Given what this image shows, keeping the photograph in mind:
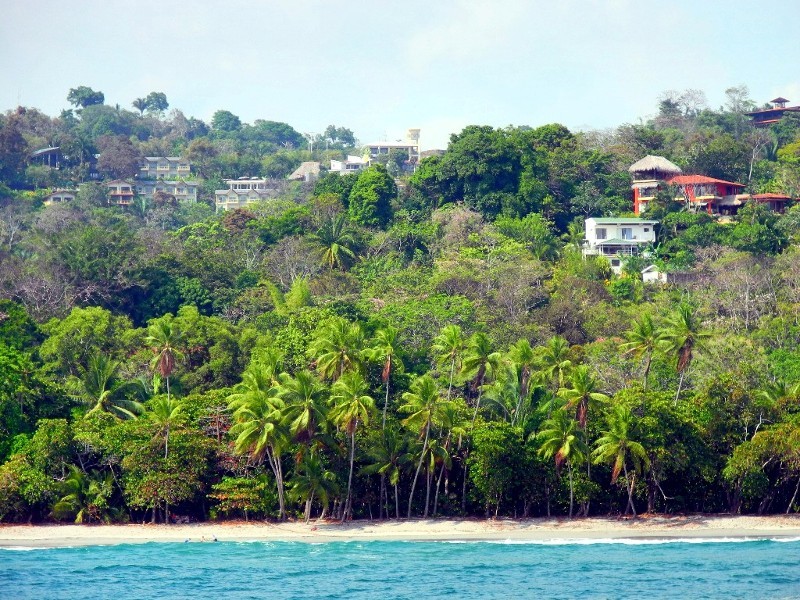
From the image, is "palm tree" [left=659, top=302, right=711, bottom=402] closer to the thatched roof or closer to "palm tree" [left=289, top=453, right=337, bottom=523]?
"palm tree" [left=289, top=453, right=337, bottom=523]

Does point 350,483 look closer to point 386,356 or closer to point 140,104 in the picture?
point 386,356

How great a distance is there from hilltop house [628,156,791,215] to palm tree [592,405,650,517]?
38.3m

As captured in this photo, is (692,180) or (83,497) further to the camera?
(692,180)

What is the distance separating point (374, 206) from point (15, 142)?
55988mm

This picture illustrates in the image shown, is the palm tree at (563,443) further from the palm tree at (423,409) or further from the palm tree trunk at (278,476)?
the palm tree trunk at (278,476)

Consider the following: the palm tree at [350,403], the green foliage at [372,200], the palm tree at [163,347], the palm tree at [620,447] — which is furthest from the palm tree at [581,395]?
the green foliage at [372,200]

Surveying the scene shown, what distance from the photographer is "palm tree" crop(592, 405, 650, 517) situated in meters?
48.8

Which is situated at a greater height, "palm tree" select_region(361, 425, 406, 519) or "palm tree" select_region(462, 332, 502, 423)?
"palm tree" select_region(462, 332, 502, 423)

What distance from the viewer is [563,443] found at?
49406mm

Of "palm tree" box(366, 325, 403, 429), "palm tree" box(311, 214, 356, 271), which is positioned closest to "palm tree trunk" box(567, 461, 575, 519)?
"palm tree" box(366, 325, 403, 429)

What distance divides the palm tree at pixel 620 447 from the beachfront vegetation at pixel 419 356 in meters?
0.12

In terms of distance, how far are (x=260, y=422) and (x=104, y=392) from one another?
883 cm

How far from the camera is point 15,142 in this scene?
125688 mm

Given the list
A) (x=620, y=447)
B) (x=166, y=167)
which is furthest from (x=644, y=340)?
(x=166, y=167)
